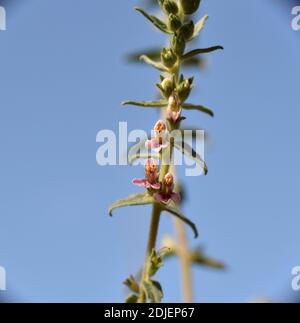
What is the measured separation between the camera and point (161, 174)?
2115 millimetres

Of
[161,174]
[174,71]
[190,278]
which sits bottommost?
[190,278]

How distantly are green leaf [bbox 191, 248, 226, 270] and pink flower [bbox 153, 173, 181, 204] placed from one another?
2.34 m

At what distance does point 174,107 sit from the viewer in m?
2.10

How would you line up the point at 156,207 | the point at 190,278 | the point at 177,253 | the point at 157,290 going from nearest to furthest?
1. the point at 157,290
2. the point at 156,207
3. the point at 190,278
4. the point at 177,253

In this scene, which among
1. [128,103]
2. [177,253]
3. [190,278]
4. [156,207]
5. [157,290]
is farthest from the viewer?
[177,253]

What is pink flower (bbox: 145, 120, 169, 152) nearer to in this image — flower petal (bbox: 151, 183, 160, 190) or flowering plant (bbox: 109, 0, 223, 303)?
flowering plant (bbox: 109, 0, 223, 303)

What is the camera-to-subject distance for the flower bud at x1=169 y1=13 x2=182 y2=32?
7.25ft

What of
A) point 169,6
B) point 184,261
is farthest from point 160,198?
point 184,261

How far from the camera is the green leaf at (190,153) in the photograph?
2.02 m

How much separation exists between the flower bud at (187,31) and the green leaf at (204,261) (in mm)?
2482

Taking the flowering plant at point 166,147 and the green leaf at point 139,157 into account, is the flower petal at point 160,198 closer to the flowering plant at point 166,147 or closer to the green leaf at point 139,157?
the flowering plant at point 166,147
